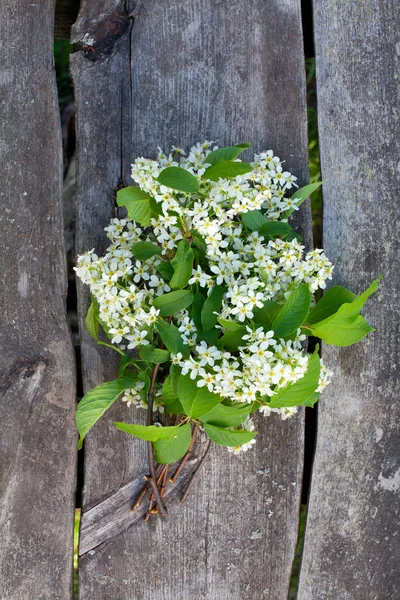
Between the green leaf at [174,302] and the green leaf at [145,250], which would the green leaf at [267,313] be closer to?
the green leaf at [174,302]

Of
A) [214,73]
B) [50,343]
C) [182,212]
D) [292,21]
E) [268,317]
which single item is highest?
[292,21]

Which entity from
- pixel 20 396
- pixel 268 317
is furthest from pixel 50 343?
pixel 268 317

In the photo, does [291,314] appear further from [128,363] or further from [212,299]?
[128,363]

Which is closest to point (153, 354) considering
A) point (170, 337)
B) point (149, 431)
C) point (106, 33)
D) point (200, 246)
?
point (170, 337)

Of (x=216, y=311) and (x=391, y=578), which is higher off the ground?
(x=216, y=311)

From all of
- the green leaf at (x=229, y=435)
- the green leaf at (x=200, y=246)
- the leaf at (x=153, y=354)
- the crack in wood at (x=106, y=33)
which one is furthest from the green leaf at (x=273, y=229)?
the crack in wood at (x=106, y=33)

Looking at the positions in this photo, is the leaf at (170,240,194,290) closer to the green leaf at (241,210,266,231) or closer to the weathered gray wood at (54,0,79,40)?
the green leaf at (241,210,266,231)

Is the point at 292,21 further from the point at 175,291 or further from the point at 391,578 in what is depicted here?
the point at 391,578

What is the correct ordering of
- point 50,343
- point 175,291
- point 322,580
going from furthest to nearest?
point 322,580 < point 50,343 < point 175,291
